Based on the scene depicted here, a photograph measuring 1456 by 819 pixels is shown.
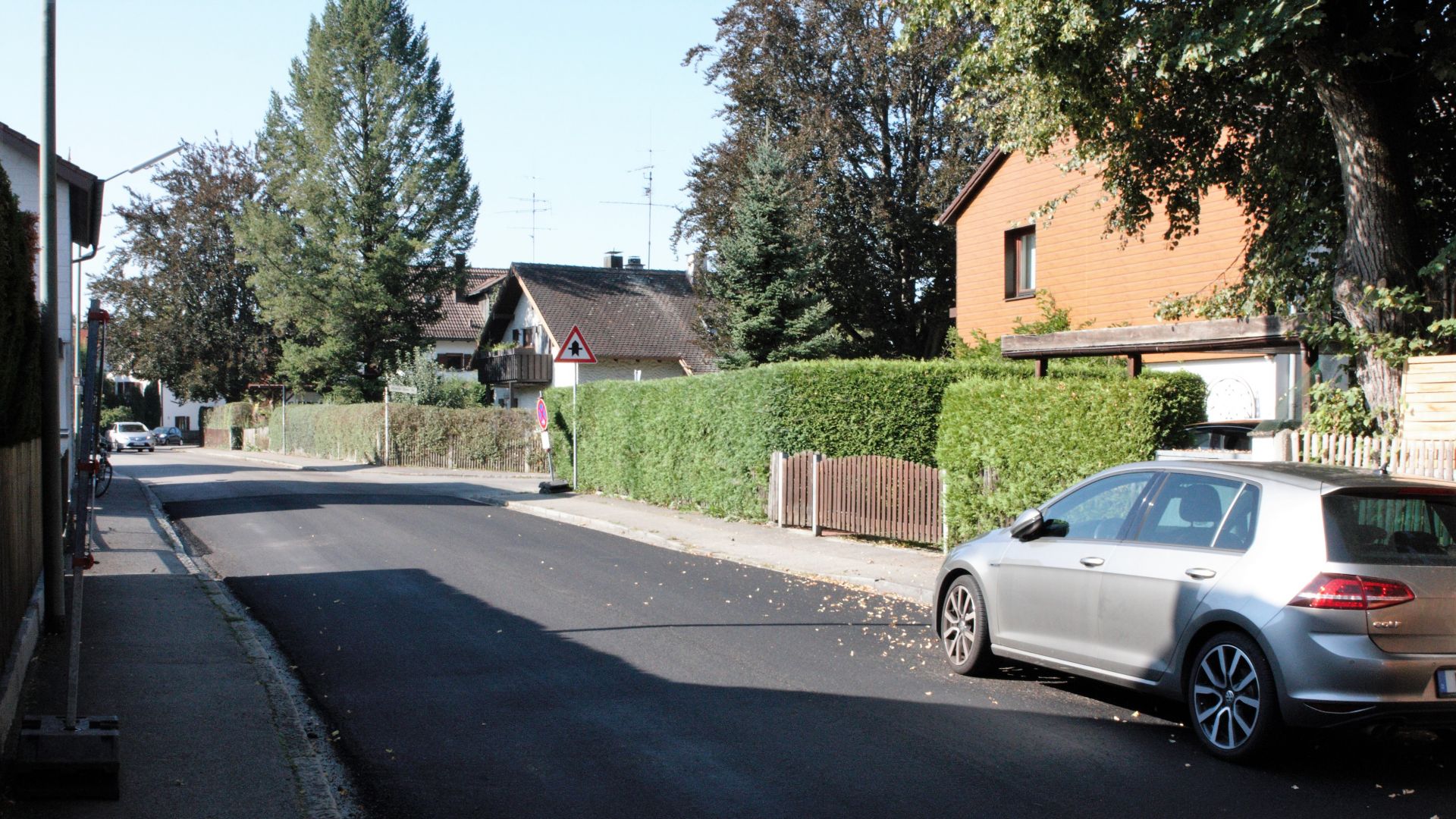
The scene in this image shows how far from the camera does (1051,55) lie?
12078 millimetres

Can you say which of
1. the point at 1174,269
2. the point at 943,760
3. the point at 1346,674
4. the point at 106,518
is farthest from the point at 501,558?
the point at 1174,269

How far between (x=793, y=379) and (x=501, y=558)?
5.84 m

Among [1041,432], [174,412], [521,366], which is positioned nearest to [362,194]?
[521,366]

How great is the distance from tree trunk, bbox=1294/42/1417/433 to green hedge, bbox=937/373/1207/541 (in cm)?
165

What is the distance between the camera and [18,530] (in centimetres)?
847

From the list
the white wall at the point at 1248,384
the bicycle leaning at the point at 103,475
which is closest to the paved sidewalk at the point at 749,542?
the white wall at the point at 1248,384

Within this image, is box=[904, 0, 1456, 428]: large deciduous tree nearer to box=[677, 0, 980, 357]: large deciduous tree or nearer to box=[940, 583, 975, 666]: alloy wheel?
box=[940, 583, 975, 666]: alloy wheel

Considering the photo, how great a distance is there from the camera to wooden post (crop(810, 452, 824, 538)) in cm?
1808

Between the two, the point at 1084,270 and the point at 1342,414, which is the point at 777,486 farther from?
the point at 1084,270

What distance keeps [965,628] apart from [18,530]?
661cm

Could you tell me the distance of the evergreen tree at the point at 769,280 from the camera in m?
31.9

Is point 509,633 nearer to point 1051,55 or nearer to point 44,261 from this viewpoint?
point 44,261

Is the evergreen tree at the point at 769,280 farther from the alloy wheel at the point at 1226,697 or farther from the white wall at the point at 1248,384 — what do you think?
the alloy wheel at the point at 1226,697

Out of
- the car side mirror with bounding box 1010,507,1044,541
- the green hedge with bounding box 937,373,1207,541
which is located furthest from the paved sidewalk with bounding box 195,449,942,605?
the car side mirror with bounding box 1010,507,1044,541
